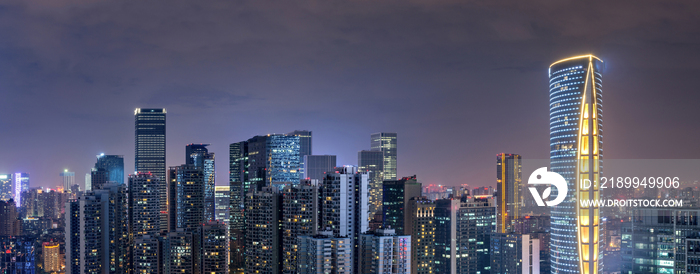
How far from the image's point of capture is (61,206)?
2544 inches

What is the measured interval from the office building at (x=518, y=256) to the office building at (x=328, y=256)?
16.2 metres

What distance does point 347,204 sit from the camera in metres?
25.5

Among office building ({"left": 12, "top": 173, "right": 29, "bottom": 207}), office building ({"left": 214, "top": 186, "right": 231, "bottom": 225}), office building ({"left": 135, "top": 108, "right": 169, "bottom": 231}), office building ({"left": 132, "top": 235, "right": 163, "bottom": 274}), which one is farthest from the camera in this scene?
office building ({"left": 12, "top": 173, "right": 29, "bottom": 207})

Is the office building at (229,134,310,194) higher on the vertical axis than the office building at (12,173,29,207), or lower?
higher

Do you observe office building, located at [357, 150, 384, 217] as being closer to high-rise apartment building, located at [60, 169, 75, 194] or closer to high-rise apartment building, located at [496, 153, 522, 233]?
high-rise apartment building, located at [496, 153, 522, 233]

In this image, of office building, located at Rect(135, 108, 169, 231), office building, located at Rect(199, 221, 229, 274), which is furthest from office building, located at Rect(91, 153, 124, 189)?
office building, located at Rect(199, 221, 229, 274)

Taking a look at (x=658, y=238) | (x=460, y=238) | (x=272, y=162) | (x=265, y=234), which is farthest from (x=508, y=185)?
(x=658, y=238)

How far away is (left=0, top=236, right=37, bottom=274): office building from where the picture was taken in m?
44.5

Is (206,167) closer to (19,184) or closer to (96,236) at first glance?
(96,236)

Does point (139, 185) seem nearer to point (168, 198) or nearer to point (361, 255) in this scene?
point (168, 198)

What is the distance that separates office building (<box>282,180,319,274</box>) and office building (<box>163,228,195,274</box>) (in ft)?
26.5

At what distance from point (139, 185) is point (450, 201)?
72.3ft

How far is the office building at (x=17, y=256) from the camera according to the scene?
44.5 m

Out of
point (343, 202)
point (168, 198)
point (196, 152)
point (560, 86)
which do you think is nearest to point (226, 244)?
point (343, 202)
